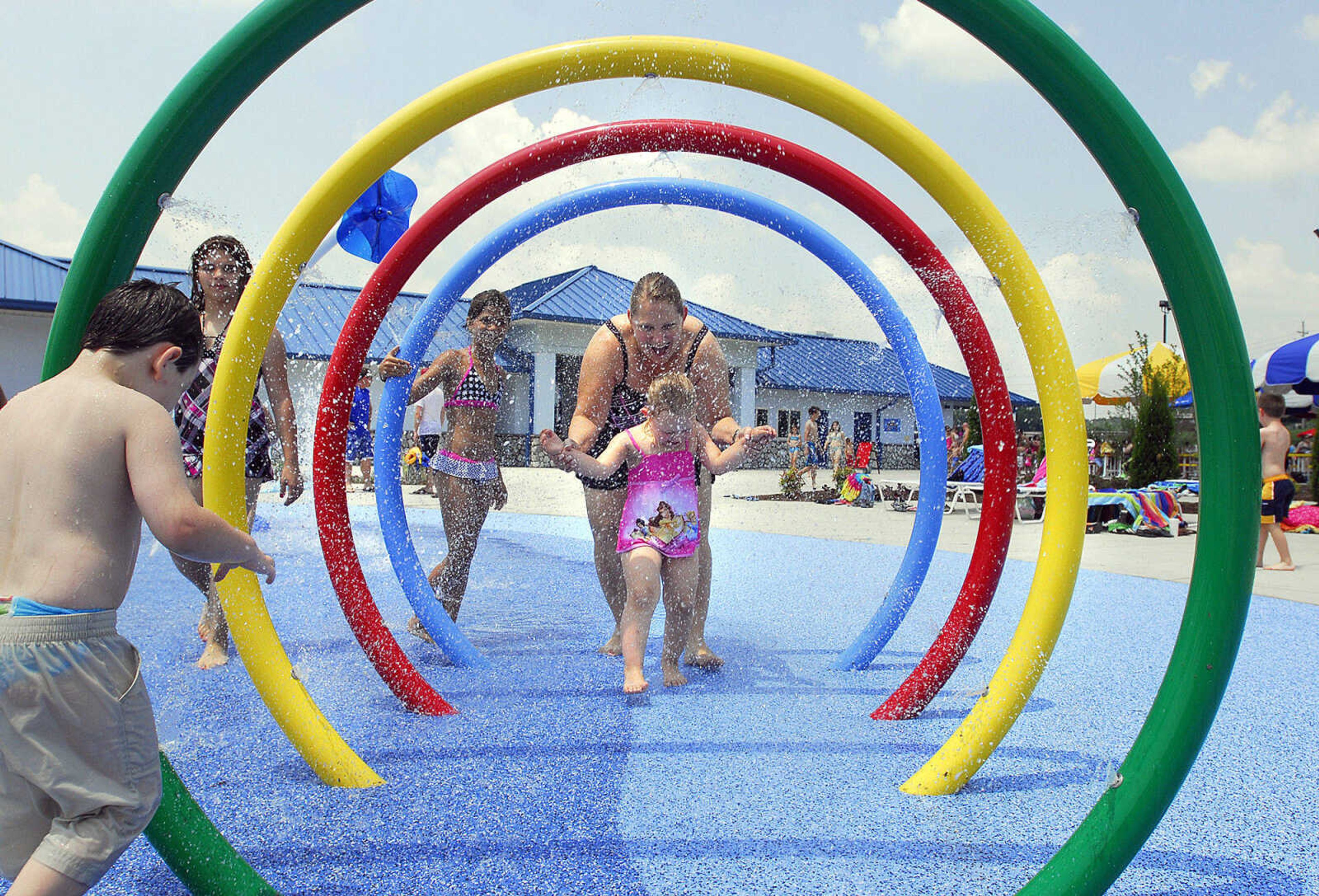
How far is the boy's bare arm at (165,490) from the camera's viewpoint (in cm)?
165

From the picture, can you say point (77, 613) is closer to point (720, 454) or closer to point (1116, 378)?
point (720, 454)

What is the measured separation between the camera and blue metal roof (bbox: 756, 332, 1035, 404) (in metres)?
7.58

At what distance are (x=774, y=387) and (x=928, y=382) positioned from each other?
16.0 m

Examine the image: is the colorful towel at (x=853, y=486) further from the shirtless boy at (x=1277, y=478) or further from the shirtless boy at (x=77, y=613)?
the shirtless boy at (x=77, y=613)

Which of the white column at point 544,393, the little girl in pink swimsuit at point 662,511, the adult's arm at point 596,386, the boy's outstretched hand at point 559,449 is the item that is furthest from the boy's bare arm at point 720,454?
the white column at point 544,393

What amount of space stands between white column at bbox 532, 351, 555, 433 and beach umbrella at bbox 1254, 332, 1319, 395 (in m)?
10.6

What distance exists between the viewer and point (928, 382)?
13.6 feet

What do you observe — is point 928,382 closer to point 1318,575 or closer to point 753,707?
point 753,707

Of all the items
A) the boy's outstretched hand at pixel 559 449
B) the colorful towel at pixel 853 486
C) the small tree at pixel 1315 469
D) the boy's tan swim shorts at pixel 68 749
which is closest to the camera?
the boy's tan swim shorts at pixel 68 749

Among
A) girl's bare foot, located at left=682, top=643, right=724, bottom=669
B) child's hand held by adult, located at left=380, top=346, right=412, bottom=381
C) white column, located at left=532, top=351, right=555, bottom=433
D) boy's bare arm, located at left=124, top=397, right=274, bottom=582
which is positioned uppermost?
white column, located at left=532, top=351, right=555, bottom=433

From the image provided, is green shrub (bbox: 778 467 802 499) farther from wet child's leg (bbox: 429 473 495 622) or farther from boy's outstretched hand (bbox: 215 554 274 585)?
boy's outstretched hand (bbox: 215 554 274 585)

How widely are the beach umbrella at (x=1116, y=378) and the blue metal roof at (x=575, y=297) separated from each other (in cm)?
1040

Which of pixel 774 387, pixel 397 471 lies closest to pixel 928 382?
pixel 397 471

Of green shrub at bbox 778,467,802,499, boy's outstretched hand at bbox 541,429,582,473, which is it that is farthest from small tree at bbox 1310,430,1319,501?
boy's outstretched hand at bbox 541,429,582,473
